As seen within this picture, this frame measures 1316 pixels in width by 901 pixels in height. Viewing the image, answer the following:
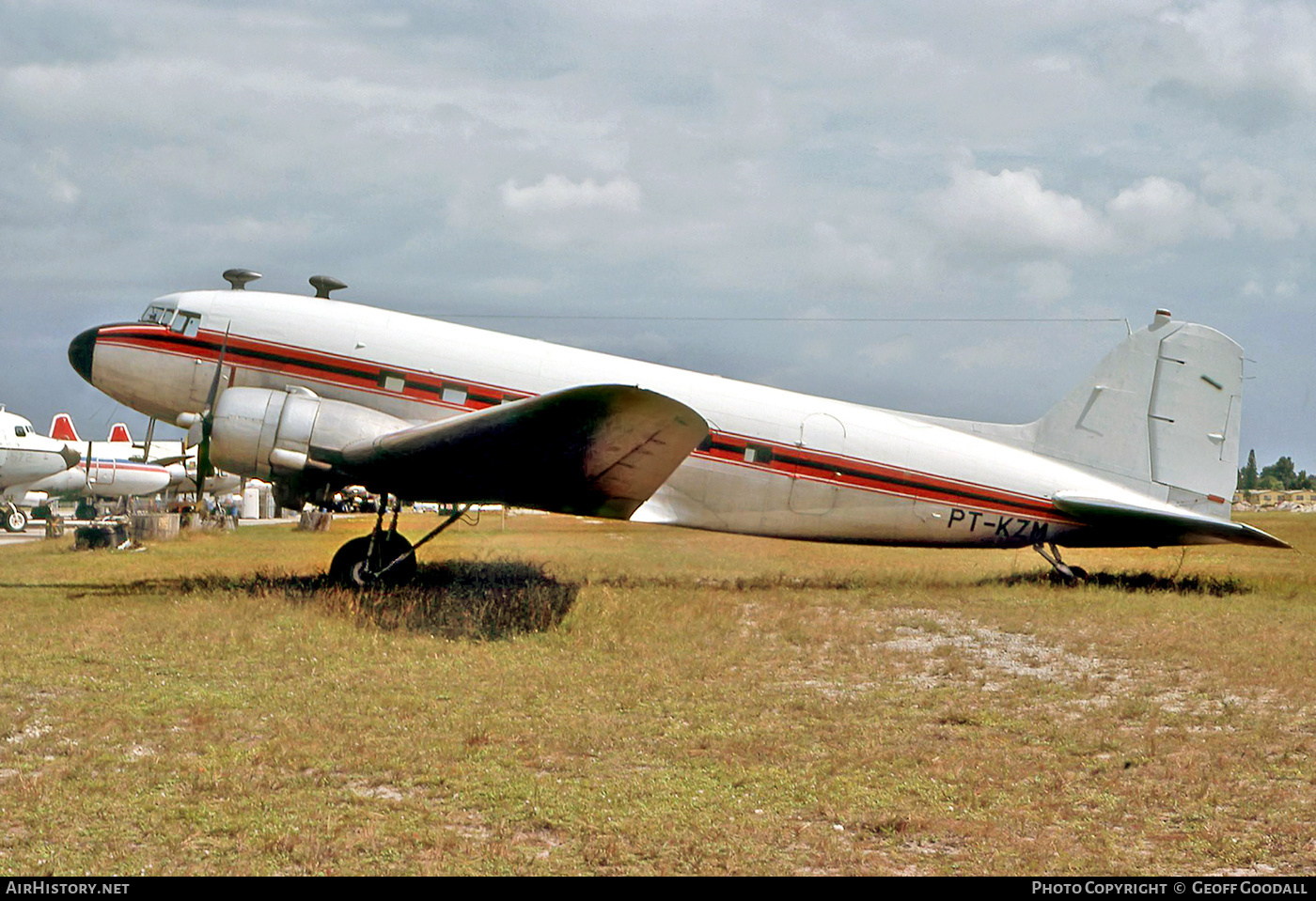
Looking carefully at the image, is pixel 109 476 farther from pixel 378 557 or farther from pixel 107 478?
pixel 378 557

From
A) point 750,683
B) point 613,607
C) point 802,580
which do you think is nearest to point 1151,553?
point 802,580

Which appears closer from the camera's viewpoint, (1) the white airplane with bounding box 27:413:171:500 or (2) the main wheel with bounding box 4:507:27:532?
(2) the main wheel with bounding box 4:507:27:532

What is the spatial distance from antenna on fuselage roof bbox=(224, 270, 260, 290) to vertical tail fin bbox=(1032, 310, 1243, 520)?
1115 cm

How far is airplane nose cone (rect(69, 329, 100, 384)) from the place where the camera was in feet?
42.9

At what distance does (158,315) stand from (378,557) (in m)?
4.28

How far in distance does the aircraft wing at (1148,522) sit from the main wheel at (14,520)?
33.9m

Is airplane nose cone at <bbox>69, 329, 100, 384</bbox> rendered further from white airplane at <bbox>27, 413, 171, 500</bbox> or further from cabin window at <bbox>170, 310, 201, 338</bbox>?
white airplane at <bbox>27, 413, 171, 500</bbox>

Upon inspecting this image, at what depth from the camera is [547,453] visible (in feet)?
35.6

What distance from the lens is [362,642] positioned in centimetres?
938

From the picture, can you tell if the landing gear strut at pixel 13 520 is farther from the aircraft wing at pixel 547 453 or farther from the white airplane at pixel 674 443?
the aircraft wing at pixel 547 453

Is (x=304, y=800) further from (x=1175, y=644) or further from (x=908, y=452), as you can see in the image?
(x=908, y=452)

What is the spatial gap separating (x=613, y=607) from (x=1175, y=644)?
225 inches

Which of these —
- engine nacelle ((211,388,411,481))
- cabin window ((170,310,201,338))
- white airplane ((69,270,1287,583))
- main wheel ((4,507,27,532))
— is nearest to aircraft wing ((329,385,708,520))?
white airplane ((69,270,1287,583))

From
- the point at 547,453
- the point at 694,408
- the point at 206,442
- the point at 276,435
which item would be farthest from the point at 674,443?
the point at 206,442
